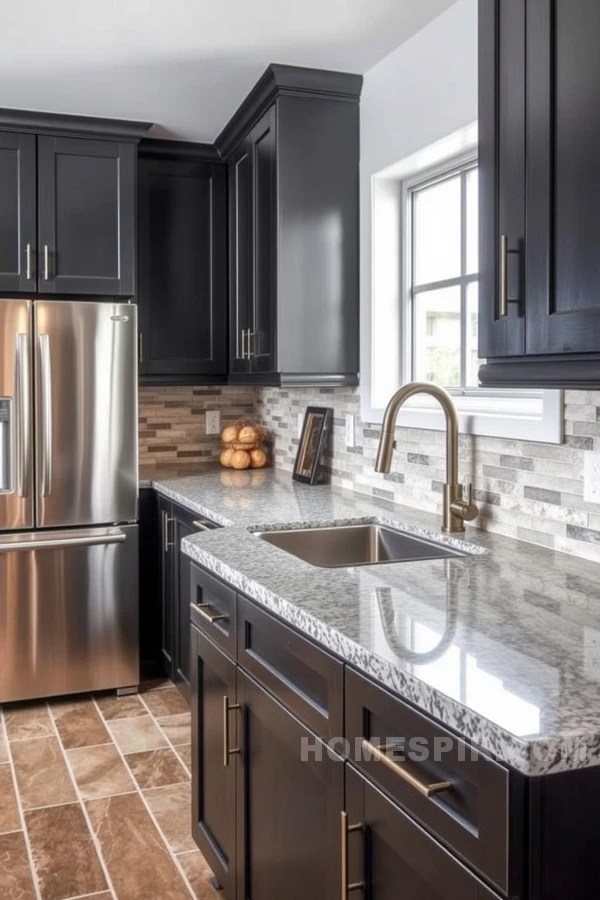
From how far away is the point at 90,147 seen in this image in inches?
141

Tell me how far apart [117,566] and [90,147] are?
1.73m

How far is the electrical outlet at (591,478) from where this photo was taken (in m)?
1.90

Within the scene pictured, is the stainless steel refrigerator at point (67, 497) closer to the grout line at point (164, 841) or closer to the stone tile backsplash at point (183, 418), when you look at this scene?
the grout line at point (164, 841)

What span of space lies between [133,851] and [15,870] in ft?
1.00

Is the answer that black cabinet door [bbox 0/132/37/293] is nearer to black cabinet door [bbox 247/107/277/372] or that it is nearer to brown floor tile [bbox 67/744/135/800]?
black cabinet door [bbox 247/107/277/372]

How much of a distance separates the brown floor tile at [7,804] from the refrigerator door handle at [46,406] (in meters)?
1.05

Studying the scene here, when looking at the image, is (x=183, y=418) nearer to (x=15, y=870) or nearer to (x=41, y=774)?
(x=41, y=774)

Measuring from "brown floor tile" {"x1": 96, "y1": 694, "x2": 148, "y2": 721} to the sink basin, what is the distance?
129 centimetres

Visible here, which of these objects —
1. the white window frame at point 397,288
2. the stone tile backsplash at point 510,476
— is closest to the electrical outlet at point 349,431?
the stone tile backsplash at point 510,476

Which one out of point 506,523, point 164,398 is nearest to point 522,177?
point 506,523

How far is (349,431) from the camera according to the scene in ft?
10.8

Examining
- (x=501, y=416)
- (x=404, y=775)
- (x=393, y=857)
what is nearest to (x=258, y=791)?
(x=393, y=857)

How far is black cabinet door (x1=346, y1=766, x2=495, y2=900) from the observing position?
109 cm

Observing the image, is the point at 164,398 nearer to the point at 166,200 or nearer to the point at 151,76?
the point at 166,200
